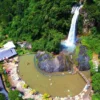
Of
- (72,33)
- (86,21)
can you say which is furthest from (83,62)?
(86,21)

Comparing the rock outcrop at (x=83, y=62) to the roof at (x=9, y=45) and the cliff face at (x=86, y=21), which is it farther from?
the roof at (x=9, y=45)

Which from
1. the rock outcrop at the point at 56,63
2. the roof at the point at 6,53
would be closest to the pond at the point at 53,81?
the rock outcrop at the point at 56,63

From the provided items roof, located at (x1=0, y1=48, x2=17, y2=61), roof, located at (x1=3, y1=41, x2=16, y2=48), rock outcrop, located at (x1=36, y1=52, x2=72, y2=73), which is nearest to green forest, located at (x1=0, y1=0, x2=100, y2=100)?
roof, located at (x1=3, y1=41, x2=16, y2=48)

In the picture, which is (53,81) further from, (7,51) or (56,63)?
(7,51)

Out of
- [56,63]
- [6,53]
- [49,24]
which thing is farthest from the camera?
[49,24]

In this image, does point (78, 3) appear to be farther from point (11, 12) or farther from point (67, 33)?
point (11, 12)

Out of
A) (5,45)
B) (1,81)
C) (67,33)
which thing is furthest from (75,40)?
(1,81)
